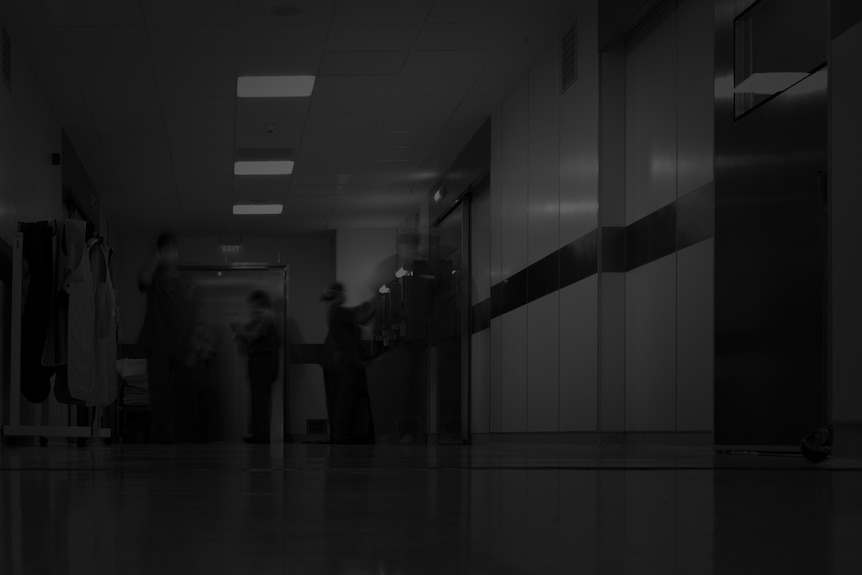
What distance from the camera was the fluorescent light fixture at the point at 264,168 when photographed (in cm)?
1120

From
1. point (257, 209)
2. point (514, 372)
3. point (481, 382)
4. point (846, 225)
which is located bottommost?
point (481, 382)

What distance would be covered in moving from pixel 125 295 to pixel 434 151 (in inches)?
269

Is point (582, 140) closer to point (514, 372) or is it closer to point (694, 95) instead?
point (694, 95)

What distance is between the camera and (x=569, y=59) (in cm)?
720

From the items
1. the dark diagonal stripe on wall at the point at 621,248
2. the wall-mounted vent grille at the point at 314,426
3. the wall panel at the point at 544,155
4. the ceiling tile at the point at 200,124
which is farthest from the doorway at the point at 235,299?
the wall panel at the point at 544,155

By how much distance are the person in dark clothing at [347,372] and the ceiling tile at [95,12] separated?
2269 millimetres

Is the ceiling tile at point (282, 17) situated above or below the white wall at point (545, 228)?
above

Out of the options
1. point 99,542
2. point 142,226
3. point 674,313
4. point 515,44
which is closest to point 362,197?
point 142,226

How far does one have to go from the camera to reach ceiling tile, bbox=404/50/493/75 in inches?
309

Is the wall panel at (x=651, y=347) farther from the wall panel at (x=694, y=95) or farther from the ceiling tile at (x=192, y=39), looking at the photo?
the ceiling tile at (x=192, y=39)

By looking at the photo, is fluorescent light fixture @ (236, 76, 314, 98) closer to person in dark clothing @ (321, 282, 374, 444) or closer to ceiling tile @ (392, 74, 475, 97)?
ceiling tile @ (392, 74, 475, 97)

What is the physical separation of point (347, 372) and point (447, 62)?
2.43m

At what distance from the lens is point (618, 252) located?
6.49m

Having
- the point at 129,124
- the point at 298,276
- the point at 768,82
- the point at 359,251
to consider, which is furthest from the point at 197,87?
the point at 298,276
